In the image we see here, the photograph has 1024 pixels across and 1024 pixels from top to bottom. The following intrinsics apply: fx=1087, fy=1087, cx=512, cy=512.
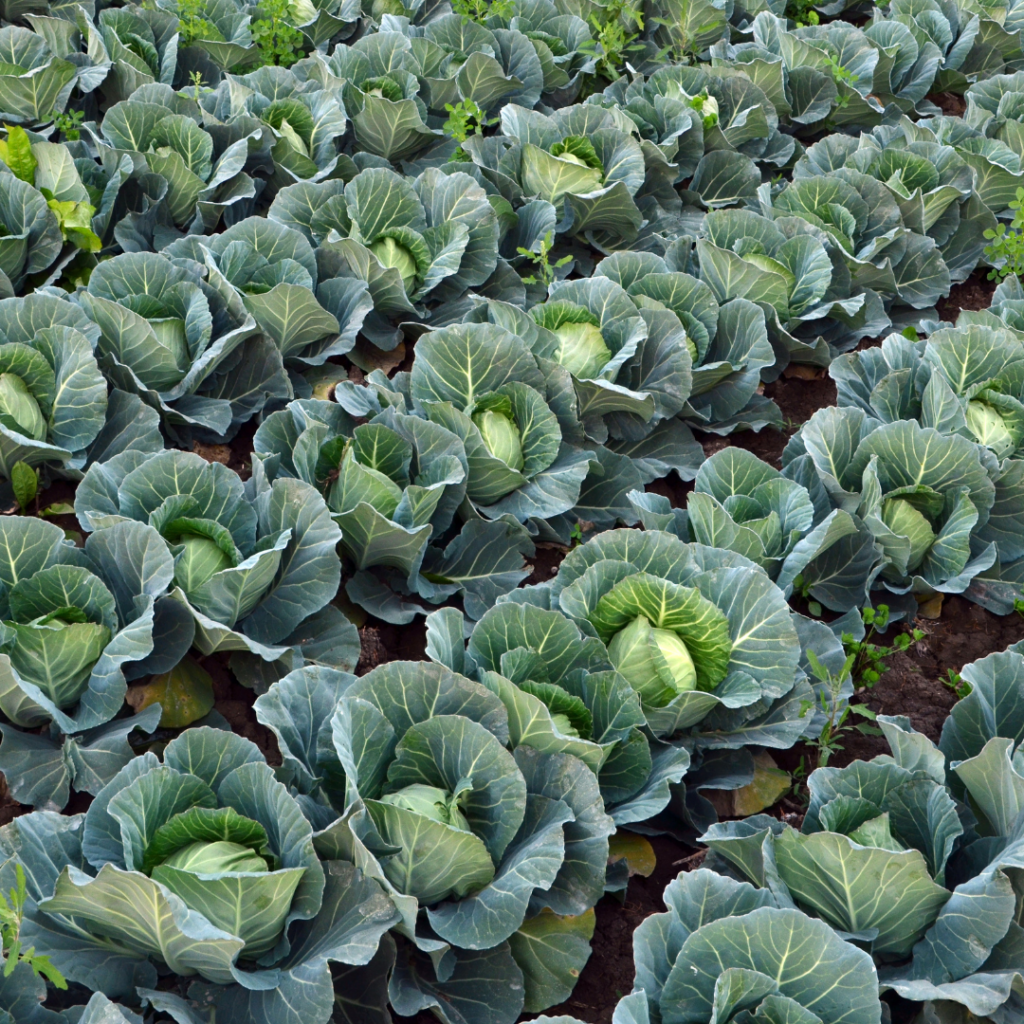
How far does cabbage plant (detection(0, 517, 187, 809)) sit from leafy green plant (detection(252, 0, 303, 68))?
3.90 metres

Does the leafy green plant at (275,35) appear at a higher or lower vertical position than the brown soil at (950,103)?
higher

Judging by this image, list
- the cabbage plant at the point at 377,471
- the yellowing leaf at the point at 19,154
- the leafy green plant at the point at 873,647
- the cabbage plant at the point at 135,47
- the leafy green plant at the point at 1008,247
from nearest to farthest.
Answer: the cabbage plant at the point at 377,471 → the leafy green plant at the point at 873,647 → the yellowing leaf at the point at 19,154 → the leafy green plant at the point at 1008,247 → the cabbage plant at the point at 135,47

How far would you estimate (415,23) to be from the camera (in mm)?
7152

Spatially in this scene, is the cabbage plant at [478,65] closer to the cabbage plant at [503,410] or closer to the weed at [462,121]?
the weed at [462,121]

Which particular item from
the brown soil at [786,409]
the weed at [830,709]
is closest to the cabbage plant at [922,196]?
the brown soil at [786,409]

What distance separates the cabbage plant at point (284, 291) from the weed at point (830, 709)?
2.36m

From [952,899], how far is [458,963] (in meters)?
1.32

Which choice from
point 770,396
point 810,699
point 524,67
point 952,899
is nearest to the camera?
point 952,899

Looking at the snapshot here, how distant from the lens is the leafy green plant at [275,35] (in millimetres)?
6227

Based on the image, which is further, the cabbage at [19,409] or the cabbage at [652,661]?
the cabbage at [19,409]

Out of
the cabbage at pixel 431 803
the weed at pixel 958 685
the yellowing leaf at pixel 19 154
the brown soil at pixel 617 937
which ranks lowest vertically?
the brown soil at pixel 617 937

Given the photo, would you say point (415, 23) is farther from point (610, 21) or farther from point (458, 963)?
point (458, 963)

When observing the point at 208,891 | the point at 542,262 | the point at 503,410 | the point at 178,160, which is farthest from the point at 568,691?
the point at 178,160

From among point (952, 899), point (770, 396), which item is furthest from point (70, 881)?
point (770, 396)
